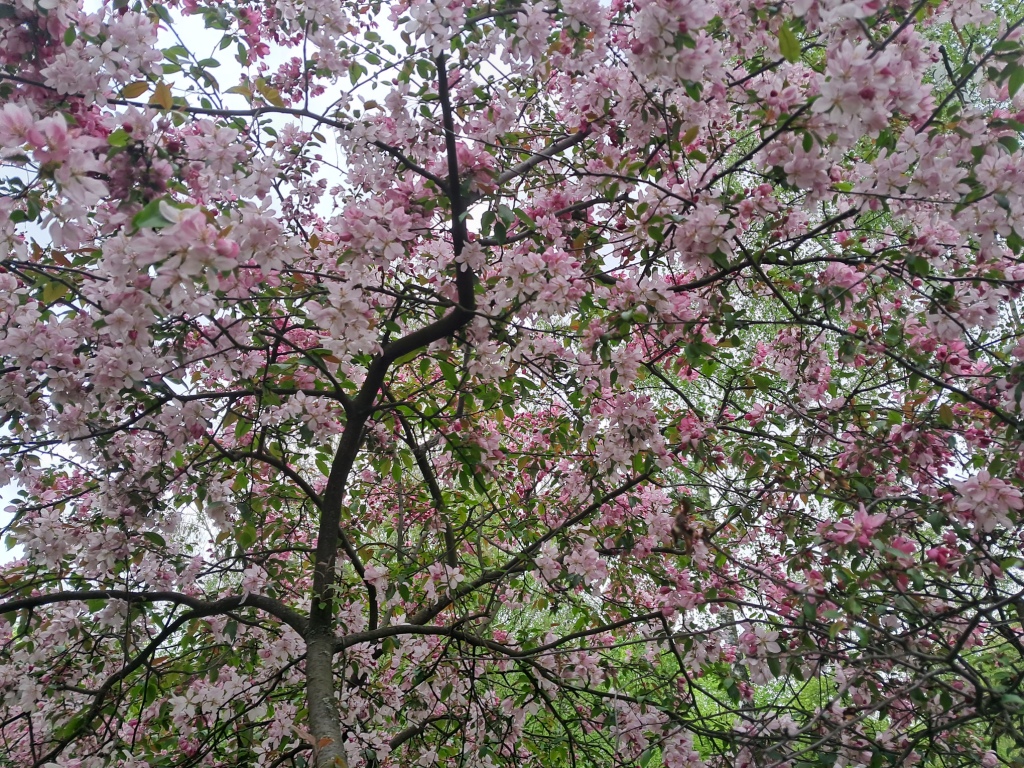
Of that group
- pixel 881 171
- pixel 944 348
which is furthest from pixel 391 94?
pixel 944 348

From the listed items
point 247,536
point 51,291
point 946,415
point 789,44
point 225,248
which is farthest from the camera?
point 247,536

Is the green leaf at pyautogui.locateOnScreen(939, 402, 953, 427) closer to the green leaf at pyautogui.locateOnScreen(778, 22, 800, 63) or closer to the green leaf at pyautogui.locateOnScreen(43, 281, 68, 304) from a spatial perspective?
the green leaf at pyautogui.locateOnScreen(778, 22, 800, 63)

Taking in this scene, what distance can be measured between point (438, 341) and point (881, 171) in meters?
1.61

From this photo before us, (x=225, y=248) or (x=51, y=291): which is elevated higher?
(x=51, y=291)

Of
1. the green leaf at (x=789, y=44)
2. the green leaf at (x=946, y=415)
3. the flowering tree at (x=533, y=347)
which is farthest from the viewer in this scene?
the green leaf at (x=946, y=415)

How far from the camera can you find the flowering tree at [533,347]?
176cm

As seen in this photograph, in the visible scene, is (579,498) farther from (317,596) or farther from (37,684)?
(37,684)

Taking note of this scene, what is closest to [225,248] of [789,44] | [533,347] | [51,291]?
[51,291]

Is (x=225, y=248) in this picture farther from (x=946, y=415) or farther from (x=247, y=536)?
(x=946, y=415)

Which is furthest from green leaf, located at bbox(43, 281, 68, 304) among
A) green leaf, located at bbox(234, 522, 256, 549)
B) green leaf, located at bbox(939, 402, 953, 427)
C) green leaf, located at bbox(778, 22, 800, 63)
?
green leaf, located at bbox(939, 402, 953, 427)

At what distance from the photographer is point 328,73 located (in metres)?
2.97

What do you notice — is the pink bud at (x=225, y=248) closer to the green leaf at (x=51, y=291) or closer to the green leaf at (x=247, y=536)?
the green leaf at (x=51, y=291)

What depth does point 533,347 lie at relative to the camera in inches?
108

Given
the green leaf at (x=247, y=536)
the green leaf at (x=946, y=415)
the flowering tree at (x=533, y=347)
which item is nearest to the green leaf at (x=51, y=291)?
the flowering tree at (x=533, y=347)
